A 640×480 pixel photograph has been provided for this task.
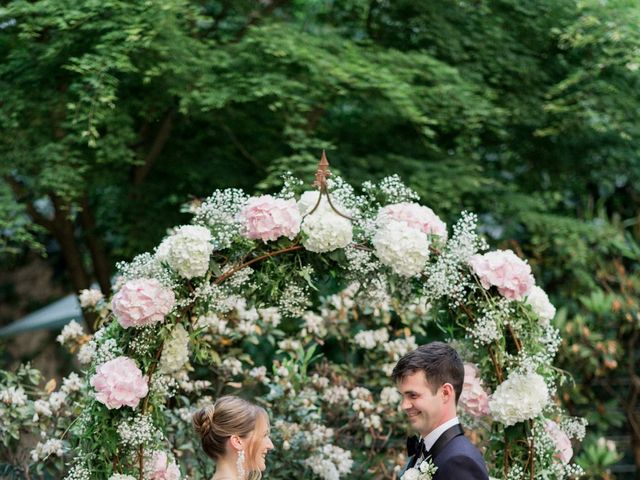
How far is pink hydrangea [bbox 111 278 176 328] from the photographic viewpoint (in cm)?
404

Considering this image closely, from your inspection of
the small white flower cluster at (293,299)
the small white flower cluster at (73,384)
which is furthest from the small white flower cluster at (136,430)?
the small white flower cluster at (73,384)

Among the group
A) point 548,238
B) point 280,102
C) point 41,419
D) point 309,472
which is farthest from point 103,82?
point 548,238

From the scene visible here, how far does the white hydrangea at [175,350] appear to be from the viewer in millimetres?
4305

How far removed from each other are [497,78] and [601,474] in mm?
3343

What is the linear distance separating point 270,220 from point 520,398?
1.32 metres

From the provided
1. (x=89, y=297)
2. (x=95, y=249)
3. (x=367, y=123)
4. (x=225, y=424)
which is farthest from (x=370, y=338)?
(x=95, y=249)

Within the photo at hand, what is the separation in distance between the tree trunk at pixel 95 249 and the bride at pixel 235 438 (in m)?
5.10

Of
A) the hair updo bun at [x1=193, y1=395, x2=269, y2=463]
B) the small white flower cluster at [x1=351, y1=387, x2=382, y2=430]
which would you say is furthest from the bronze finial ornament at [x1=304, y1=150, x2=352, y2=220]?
the small white flower cluster at [x1=351, y1=387, x2=382, y2=430]

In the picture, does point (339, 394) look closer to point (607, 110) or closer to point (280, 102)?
point (280, 102)

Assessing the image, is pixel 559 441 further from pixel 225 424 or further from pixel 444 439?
pixel 225 424

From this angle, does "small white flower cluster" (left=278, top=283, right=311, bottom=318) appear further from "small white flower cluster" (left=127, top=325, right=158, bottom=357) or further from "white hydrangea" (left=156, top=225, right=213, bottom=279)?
"small white flower cluster" (left=127, top=325, right=158, bottom=357)

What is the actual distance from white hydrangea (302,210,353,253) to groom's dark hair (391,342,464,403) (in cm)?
79

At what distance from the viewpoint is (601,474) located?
25.1 ft

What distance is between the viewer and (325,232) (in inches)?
165
